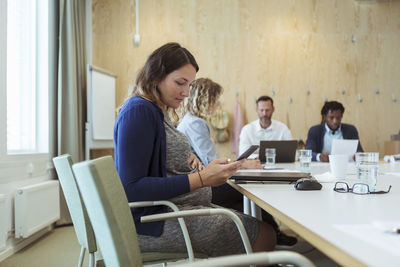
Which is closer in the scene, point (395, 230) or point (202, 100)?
point (395, 230)

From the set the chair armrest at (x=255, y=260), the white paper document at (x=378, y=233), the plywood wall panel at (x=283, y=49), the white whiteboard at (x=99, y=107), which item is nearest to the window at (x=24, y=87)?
the white whiteboard at (x=99, y=107)

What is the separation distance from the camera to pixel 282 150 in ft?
8.93

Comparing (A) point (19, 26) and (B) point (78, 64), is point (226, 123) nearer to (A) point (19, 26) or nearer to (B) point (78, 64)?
(B) point (78, 64)

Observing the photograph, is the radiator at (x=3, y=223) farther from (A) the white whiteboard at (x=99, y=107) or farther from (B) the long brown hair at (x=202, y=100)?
(B) the long brown hair at (x=202, y=100)

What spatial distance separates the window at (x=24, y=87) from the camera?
2652mm

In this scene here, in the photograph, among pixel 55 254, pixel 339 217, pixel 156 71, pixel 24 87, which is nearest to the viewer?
pixel 339 217

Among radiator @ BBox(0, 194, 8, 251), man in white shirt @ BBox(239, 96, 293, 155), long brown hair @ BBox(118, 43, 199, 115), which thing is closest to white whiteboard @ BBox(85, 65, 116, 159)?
radiator @ BBox(0, 194, 8, 251)

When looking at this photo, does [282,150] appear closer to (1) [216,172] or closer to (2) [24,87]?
(1) [216,172]

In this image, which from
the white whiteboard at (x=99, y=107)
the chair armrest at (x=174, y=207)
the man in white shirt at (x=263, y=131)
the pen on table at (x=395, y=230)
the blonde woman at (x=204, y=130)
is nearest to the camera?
the pen on table at (x=395, y=230)

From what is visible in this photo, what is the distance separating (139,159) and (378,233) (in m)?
0.78

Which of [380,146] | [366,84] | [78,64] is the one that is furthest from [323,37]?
[78,64]

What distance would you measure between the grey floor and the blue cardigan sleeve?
4.84 ft

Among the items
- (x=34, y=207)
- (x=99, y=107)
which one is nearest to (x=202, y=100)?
(x=34, y=207)

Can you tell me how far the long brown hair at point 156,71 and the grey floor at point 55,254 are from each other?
59.5 inches
